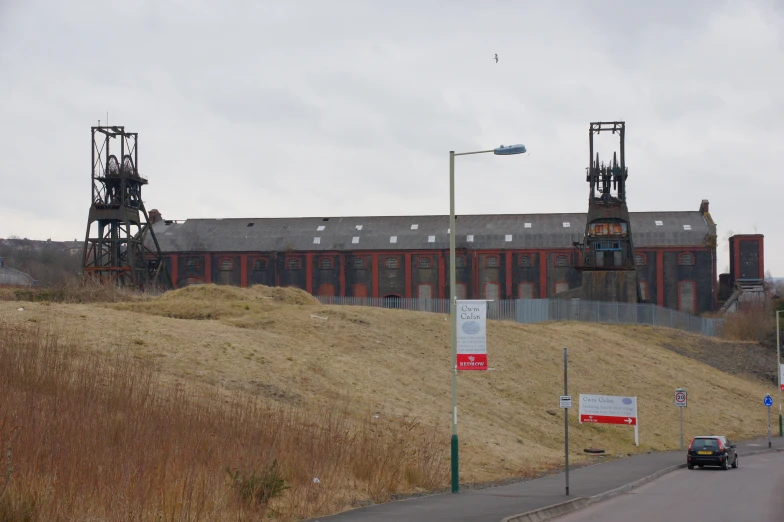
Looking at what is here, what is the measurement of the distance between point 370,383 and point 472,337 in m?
13.4

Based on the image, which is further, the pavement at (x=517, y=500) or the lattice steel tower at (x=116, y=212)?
the lattice steel tower at (x=116, y=212)

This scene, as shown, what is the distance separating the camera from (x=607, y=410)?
37.7 m

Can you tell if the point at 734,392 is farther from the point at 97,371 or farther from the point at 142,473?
the point at 142,473

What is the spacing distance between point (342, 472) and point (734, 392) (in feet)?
142

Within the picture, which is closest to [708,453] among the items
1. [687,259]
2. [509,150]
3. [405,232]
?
[509,150]

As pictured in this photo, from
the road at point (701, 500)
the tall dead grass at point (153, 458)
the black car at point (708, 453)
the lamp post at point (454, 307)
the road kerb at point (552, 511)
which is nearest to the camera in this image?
the tall dead grass at point (153, 458)

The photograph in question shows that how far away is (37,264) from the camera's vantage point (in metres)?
137

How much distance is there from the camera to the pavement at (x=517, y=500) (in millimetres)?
16641

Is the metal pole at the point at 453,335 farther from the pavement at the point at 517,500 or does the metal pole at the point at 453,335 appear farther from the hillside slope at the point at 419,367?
the hillside slope at the point at 419,367

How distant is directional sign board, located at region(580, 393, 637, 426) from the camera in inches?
1470

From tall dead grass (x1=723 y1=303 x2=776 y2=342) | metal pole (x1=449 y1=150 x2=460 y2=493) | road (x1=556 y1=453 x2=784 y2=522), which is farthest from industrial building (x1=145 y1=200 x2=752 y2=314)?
metal pole (x1=449 y1=150 x2=460 y2=493)

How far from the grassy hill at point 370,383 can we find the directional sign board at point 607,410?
51.8 inches

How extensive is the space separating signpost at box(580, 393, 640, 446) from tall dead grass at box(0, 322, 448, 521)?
15812mm

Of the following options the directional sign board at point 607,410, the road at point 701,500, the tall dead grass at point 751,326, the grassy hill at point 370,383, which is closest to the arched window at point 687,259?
the tall dead grass at point 751,326
